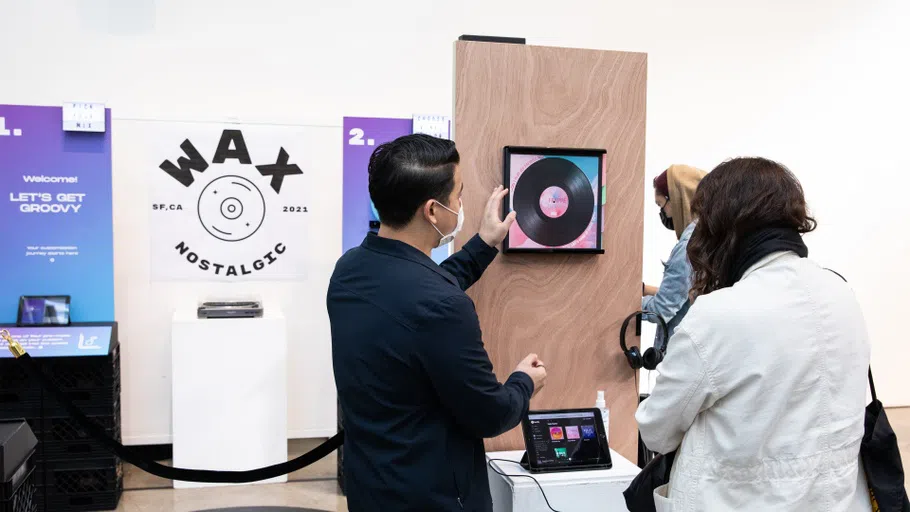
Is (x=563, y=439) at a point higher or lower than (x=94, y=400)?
higher

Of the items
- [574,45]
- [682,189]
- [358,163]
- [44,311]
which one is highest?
[574,45]

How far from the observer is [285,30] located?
4.58 m

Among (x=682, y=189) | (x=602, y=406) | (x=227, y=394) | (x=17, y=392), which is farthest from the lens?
(x=227, y=394)

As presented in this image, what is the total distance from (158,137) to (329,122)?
1.03 m

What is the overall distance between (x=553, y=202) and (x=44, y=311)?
8.72 feet

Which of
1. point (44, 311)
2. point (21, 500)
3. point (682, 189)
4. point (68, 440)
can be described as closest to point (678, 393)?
point (21, 500)

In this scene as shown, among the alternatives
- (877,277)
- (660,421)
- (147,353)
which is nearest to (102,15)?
(147,353)

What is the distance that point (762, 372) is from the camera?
130cm

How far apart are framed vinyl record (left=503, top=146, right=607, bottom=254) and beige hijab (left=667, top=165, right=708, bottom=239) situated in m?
0.73

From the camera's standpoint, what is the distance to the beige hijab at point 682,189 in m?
2.84

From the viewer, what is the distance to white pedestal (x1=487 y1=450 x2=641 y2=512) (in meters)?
2.02

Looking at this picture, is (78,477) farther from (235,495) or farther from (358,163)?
(358,163)

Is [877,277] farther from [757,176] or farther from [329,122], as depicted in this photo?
[757,176]

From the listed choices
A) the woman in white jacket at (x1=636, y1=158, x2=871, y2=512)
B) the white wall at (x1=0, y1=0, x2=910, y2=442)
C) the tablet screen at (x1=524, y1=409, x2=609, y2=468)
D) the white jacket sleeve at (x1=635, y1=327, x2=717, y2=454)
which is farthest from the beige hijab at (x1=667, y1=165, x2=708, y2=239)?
the white wall at (x1=0, y1=0, x2=910, y2=442)
